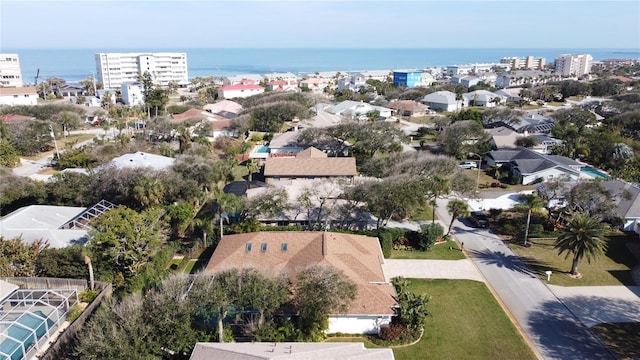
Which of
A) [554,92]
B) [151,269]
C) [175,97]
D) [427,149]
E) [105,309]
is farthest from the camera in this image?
[175,97]

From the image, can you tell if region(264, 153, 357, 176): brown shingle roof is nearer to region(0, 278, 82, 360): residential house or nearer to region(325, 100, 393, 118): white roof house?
region(0, 278, 82, 360): residential house

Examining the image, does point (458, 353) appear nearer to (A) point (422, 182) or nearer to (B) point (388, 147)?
(A) point (422, 182)

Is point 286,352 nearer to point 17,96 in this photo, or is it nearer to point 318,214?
point 318,214

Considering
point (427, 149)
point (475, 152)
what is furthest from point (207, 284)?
point (427, 149)

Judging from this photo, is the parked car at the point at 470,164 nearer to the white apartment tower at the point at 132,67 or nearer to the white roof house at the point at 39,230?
the white roof house at the point at 39,230

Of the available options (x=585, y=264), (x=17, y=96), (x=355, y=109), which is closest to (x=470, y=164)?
(x=585, y=264)
